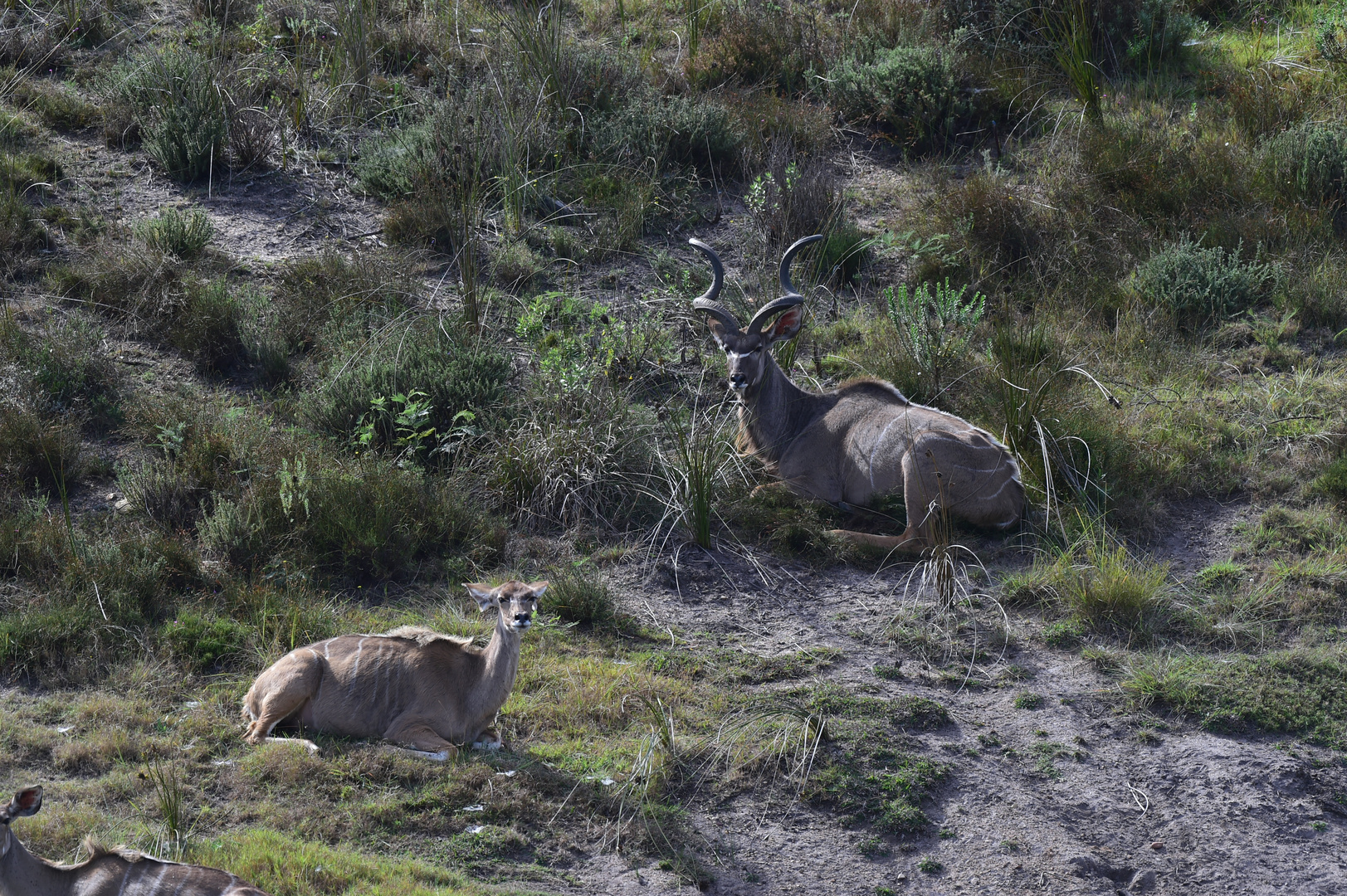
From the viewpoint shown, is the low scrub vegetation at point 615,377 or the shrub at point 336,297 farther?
the shrub at point 336,297

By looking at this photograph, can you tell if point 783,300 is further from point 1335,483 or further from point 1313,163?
point 1313,163

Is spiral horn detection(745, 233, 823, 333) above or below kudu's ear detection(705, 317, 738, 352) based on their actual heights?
above

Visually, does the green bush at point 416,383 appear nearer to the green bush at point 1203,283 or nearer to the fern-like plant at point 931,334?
the fern-like plant at point 931,334

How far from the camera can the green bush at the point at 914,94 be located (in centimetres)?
1430

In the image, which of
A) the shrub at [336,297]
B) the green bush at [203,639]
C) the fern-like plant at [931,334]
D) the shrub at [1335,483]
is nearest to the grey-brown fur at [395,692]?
the green bush at [203,639]

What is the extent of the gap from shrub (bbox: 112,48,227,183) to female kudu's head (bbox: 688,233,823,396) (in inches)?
235

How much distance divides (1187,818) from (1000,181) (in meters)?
8.24

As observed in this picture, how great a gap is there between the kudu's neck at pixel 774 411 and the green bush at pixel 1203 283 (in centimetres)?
374

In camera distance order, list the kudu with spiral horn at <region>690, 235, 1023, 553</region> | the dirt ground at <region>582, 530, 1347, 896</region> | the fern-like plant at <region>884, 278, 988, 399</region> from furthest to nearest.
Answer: the fern-like plant at <region>884, 278, 988, 399</region> → the kudu with spiral horn at <region>690, 235, 1023, 553</region> → the dirt ground at <region>582, 530, 1347, 896</region>

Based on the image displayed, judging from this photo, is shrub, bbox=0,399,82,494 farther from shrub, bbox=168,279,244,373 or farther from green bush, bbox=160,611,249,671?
green bush, bbox=160,611,249,671

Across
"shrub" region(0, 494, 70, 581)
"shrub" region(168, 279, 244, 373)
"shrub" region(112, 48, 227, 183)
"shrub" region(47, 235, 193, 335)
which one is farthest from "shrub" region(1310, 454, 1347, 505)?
"shrub" region(112, 48, 227, 183)

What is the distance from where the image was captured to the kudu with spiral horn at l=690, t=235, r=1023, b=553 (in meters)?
9.26

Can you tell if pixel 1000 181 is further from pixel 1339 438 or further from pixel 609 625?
pixel 609 625

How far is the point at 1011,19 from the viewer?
49.2 feet
